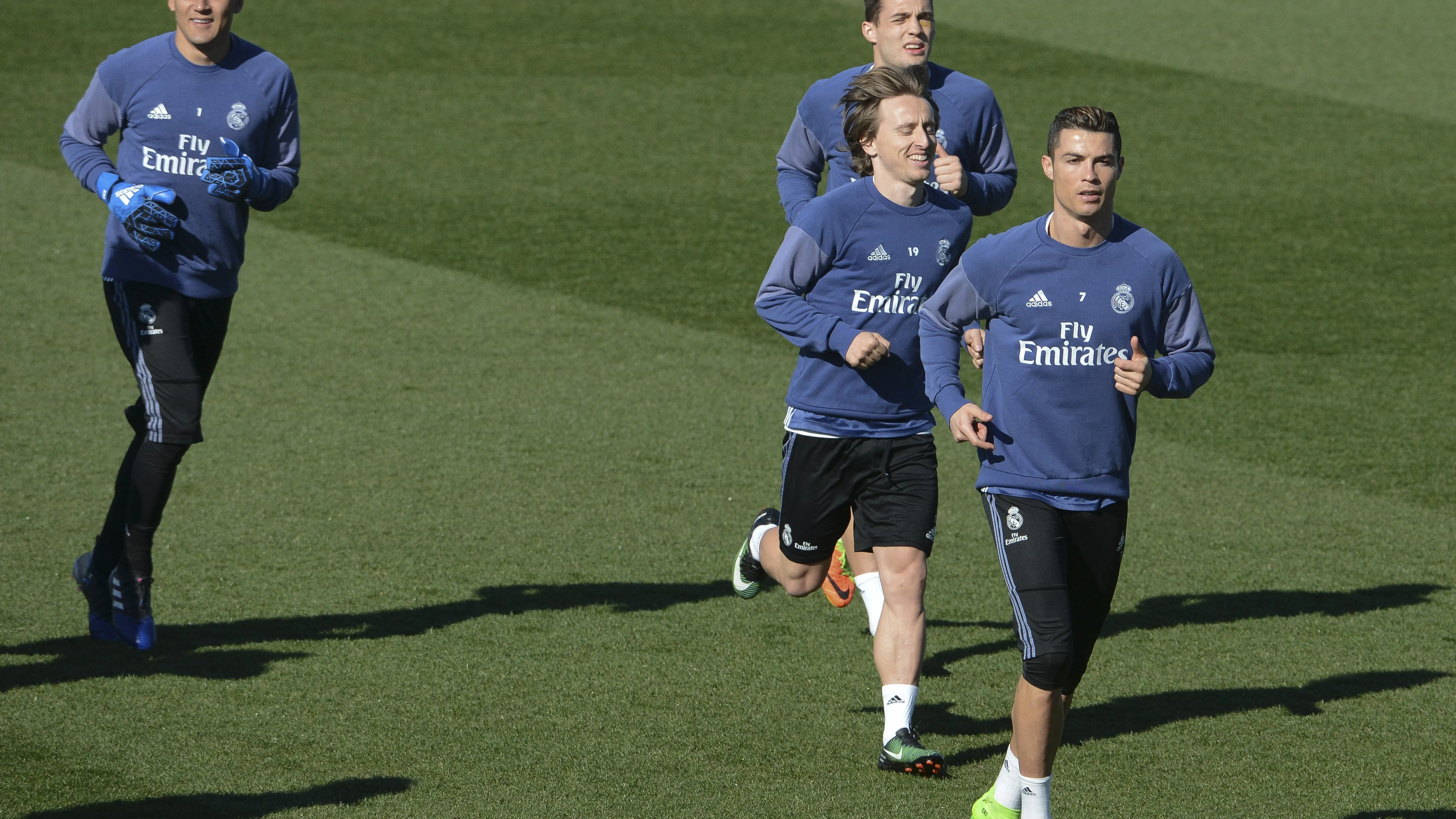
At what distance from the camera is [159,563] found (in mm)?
7164

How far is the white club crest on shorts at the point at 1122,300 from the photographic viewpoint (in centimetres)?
457

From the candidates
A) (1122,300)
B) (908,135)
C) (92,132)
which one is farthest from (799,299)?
(92,132)

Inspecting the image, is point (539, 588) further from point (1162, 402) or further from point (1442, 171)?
point (1442, 171)

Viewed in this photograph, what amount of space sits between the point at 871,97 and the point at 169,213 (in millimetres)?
2552

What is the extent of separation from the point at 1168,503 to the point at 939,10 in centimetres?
1847

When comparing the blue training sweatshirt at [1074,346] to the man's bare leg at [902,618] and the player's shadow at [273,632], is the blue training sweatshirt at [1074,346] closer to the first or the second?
the man's bare leg at [902,618]

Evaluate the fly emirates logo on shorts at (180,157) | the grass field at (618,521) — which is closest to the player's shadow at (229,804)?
the grass field at (618,521)

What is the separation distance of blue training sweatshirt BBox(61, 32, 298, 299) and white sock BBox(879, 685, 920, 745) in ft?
9.29

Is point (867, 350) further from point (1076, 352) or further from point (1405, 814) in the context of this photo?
point (1405, 814)

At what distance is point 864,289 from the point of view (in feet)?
17.7

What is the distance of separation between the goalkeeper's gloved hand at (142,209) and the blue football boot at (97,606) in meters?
1.28

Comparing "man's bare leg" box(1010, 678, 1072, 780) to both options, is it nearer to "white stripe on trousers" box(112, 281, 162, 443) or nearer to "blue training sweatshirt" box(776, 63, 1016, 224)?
Answer: "blue training sweatshirt" box(776, 63, 1016, 224)

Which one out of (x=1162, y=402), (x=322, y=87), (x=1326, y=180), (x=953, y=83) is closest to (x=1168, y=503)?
(x=1162, y=402)

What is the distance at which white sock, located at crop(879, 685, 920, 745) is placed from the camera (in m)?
5.25
